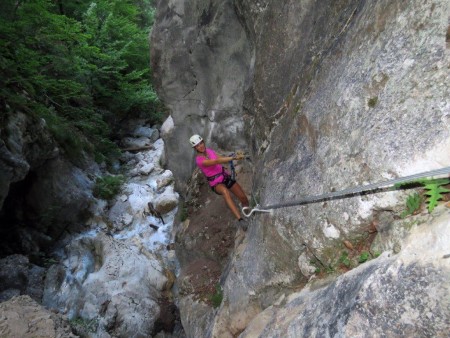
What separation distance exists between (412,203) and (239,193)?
496cm

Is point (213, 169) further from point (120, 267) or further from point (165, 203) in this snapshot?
point (165, 203)

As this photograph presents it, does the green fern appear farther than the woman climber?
No

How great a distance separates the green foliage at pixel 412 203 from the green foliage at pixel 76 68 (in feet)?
39.4

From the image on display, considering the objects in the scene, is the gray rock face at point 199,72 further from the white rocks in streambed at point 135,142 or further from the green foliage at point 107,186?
the white rocks in streambed at point 135,142

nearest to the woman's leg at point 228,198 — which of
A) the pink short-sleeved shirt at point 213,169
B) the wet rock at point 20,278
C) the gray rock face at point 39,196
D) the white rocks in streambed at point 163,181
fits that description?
the pink short-sleeved shirt at point 213,169

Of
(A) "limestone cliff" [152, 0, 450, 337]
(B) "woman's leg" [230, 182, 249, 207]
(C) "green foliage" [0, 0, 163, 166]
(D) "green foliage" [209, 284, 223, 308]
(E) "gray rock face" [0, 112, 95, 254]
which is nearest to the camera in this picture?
(A) "limestone cliff" [152, 0, 450, 337]

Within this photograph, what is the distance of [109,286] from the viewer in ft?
33.4

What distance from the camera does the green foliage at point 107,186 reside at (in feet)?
50.5

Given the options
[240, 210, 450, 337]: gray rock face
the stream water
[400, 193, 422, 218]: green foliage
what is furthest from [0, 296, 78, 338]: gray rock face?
[400, 193, 422, 218]: green foliage

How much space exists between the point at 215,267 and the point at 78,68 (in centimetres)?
1271

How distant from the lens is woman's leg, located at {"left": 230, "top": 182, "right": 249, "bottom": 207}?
7.59 meters

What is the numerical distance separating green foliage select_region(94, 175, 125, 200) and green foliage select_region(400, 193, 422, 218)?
46.6 feet

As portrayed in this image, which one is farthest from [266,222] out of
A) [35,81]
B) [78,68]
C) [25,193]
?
[78,68]

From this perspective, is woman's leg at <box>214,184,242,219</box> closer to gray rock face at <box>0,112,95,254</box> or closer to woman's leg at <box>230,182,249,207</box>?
woman's leg at <box>230,182,249,207</box>
